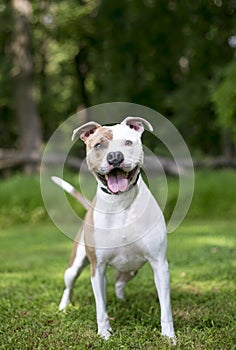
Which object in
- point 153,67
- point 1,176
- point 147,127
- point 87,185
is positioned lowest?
point 1,176

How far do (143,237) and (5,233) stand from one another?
29.2 feet

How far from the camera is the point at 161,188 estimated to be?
16.6 feet

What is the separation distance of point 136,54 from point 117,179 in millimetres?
18548

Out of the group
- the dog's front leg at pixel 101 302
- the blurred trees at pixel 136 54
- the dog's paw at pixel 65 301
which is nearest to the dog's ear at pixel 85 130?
the dog's front leg at pixel 101 302

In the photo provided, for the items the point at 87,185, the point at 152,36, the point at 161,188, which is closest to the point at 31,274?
the point at 87,185

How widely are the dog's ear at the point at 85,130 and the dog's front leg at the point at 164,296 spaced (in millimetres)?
980

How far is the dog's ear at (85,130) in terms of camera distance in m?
4.04

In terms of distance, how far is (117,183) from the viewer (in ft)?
12.6

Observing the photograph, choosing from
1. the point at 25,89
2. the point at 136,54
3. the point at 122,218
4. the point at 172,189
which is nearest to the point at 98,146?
the point at 122,218

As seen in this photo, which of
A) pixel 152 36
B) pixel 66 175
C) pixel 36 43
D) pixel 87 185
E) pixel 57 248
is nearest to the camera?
pixel 87 185

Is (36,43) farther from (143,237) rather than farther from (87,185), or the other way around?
(143,237)

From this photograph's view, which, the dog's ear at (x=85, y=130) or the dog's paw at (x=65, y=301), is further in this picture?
the dog's paw at (x=65, y=301)

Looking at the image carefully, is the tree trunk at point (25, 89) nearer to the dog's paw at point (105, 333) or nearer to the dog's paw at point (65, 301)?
the dog's paw at point (65, 301)

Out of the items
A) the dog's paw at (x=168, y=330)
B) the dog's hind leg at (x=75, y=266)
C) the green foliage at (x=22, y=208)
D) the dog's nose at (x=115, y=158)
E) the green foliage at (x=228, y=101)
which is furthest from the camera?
the green foliage at (x=22, y=208)
